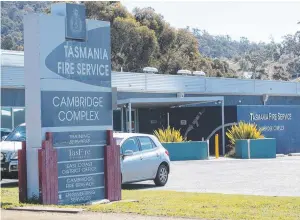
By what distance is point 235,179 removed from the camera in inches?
764

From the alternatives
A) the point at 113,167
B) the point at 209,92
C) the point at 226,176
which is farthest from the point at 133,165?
the point at 209,92

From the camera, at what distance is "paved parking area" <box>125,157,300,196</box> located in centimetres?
1620

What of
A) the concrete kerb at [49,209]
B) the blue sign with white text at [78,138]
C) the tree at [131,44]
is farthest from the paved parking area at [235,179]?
the tree at [131,44]

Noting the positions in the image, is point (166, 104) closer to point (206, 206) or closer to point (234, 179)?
point (234, 179)

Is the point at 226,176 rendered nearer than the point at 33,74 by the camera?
No

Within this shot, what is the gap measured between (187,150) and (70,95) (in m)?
17.3

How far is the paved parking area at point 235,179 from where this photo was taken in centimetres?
1620

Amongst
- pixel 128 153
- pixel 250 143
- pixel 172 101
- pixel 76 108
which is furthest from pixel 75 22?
pixel 172 101

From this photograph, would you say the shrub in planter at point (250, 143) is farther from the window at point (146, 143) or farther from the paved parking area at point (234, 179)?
the window at point (146, 143)

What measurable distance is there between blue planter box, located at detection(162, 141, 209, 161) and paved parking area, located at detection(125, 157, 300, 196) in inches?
98.2

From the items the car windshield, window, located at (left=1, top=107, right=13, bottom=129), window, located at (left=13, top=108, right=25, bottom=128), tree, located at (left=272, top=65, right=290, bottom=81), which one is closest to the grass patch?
the car windshield

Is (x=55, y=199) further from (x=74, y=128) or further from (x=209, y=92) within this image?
(x=209, y=92)

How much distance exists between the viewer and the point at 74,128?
12.5m

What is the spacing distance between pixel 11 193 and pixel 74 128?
2.88m
